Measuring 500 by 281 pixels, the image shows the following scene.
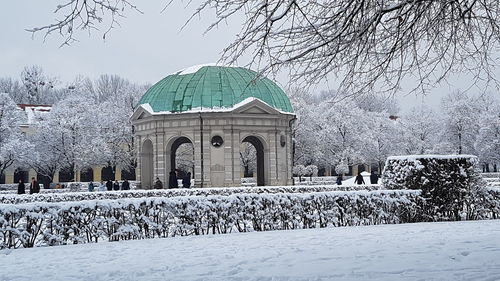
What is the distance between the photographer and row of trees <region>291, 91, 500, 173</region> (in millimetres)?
47375

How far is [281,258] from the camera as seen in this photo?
27.7ft

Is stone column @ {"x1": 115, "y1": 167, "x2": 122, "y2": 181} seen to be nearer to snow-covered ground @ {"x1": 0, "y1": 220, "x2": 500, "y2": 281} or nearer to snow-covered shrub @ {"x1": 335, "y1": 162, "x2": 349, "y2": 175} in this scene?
snow-covered shrub @ {"x1": 335, "y1": 162, "x2": 349, "y2": 175}

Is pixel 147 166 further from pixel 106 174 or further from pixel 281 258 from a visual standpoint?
pixel 106 174

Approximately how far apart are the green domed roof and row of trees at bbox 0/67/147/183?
14.9 m

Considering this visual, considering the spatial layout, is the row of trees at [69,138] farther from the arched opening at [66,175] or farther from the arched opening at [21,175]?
the arched opening at [21,175]

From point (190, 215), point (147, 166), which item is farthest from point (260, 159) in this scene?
point (190, 215)

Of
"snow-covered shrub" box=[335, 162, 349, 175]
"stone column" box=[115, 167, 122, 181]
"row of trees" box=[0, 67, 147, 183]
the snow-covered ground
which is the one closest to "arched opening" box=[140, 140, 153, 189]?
"row of trees" box=[0, 67, 147, 183]

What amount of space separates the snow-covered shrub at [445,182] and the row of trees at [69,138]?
103 ft

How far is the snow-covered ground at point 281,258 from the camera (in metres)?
7.16

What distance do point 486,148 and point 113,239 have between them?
42.0 meters

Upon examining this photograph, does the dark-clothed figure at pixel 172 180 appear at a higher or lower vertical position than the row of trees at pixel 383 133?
lower

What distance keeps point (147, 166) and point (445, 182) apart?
18.1 meters

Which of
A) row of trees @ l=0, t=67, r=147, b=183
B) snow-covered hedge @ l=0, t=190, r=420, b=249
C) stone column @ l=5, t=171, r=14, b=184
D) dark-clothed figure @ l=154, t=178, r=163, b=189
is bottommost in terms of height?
snow-covered hedge @ l=0, t=190, r=420, b=249

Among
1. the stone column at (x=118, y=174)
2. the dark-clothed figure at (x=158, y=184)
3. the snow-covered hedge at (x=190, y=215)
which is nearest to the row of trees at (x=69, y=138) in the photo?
the stone column at (x=118, y=174)
